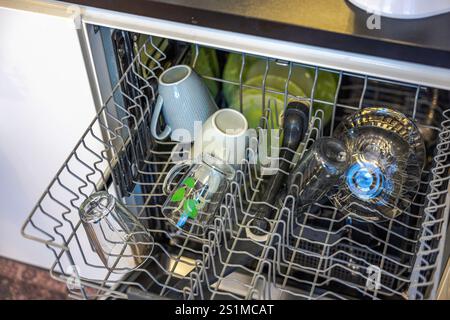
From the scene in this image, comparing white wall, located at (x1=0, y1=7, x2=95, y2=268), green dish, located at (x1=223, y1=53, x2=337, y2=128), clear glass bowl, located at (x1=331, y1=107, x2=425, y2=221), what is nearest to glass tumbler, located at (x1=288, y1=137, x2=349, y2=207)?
clear glass bowl, located at (x1=331, y1=107, x2=425, y2=221)

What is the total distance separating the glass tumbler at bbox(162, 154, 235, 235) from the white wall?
226 mm

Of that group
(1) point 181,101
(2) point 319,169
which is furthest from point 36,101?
(2) point 319,169

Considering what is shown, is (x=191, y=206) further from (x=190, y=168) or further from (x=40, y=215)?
(x=40, y=215)

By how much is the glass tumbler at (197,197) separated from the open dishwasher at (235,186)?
0.8 inches

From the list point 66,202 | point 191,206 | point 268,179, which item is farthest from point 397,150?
point 66,202

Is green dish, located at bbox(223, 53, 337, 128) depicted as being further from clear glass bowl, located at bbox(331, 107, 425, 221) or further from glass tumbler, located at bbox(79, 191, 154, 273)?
glass tumbler, located at bbox(79, 191, 154, 273)

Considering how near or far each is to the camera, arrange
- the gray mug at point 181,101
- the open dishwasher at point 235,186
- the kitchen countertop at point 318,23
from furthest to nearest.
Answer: the gray mug at point 181,101, the open dishwasher at point 235,186, the kitchen countertop at point 318,23

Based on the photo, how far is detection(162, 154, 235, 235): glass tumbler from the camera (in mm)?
895

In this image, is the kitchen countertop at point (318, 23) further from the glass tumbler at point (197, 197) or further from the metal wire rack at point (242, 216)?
the glass tumbler at point (197, 197)

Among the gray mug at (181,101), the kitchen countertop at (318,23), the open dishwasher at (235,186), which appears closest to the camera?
the kitchen countertop at (318,23)

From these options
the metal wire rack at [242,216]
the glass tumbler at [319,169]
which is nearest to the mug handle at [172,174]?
the metal wire rack at [242,216]

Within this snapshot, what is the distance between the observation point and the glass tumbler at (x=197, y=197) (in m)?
0.89

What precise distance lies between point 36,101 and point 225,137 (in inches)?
13.7

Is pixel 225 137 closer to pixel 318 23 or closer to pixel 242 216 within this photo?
pixel 242 216
